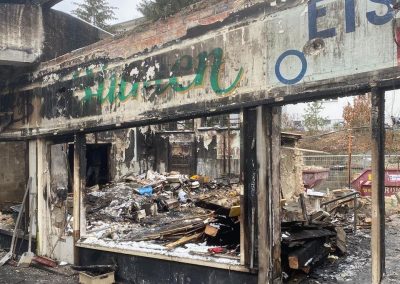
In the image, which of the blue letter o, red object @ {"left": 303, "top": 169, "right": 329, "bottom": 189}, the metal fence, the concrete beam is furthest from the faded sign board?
the metal fence

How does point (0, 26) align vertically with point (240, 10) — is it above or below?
above

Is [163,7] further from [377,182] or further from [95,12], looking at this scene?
[377,182]

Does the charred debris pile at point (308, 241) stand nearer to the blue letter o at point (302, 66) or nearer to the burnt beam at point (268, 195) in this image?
the burnt beam at point (268, 195)

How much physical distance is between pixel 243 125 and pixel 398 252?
4698 mm

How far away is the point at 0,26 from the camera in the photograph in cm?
942

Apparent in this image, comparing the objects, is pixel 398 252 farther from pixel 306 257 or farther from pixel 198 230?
pixel 198 230

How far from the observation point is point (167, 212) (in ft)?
43.2

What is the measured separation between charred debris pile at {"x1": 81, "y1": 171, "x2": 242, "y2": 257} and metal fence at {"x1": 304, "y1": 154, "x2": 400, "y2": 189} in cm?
461

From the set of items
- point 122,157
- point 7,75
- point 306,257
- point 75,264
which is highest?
point 7,75

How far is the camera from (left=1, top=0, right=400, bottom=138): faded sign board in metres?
4.84

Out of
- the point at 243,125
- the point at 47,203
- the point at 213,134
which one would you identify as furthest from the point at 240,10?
the point at 213,134

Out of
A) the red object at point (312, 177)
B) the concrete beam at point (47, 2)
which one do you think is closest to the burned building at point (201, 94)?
the concrete beam at point (47, 2)

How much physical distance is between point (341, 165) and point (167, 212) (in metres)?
9.50

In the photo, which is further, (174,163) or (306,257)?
(174,163)
